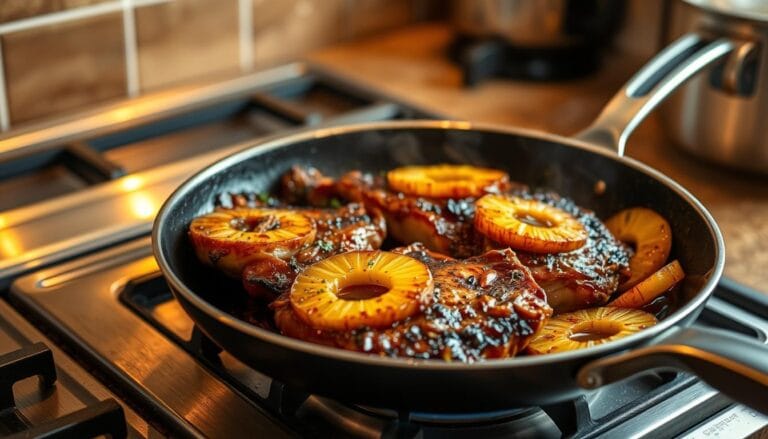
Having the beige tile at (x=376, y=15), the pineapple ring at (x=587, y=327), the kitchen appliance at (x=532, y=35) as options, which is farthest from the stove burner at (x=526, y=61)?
the pineapple ring at (x=587, y=327)

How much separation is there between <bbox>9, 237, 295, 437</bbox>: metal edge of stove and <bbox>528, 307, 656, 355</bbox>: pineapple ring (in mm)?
224

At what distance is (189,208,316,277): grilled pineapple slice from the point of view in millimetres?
884

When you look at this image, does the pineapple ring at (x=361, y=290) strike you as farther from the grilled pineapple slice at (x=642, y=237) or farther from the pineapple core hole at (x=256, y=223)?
the grilled pineapple slice at (x=642, y=237)

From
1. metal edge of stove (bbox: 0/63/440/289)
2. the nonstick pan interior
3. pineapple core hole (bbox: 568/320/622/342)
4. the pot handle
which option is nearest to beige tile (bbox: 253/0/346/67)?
metal edge of stove (bbox: 0/63/440/289)

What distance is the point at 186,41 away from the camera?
1464 millimetres

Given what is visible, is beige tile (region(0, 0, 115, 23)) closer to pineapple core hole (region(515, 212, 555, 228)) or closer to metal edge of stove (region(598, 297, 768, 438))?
pineapple core hole (region(515, 212, 555, 228))

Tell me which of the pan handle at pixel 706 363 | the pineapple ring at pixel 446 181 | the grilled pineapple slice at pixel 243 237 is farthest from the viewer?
the pineapple ring at pixel 446 181

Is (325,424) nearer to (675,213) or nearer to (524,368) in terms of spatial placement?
(524,368)

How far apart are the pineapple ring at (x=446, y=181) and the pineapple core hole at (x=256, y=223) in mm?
152

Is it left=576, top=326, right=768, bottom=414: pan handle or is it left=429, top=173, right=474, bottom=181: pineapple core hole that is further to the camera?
left=429, top=173, right=474, bottom=181: pineapple core hole

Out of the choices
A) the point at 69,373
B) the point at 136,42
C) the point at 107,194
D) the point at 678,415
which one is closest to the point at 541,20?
the point at 136,42

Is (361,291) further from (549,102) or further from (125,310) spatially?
(549,102)

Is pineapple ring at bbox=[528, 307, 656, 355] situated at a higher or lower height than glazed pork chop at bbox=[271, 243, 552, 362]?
lower

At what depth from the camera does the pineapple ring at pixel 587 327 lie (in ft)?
2.61
